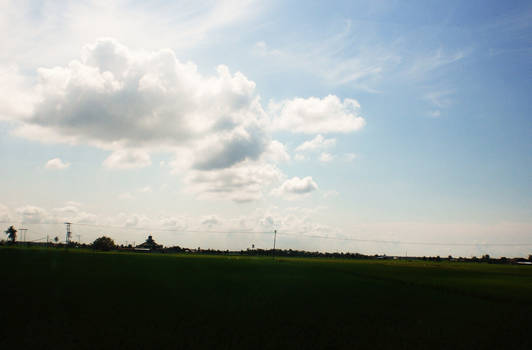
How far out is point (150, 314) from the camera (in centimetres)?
1443

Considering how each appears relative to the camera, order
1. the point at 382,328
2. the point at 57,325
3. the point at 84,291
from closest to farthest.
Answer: the point at 57,325 < the point at 382,328 < the point at 84,291

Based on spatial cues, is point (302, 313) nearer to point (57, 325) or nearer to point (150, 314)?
point (150, 314)

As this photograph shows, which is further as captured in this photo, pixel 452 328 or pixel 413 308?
pixel 413 308

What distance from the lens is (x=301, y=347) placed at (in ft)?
34.9

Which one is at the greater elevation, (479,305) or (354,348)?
(354,348)

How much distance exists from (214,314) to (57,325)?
5.93 m

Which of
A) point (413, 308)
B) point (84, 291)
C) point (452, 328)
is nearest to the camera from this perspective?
point (452, 328)

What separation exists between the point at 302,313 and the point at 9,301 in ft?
46.6

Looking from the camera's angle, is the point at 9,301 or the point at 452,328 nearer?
the point at 452,328

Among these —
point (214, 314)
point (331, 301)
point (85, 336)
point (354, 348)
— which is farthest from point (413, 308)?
point (85, 336)

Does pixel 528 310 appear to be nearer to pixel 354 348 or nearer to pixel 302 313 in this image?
pixel 302 313

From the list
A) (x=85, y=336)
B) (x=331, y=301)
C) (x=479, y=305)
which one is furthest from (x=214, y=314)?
(x=479, y=305)

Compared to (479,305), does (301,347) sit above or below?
above

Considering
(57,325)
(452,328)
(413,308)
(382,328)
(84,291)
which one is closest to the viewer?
(57,325)
